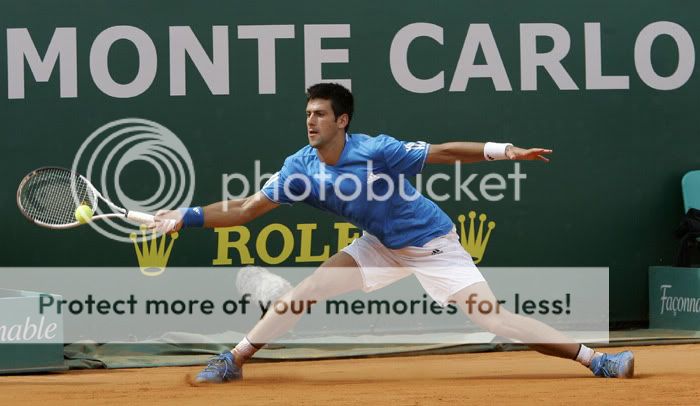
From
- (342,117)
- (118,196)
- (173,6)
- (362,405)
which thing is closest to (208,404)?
(362,405)

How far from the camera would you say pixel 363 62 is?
773 centimetres

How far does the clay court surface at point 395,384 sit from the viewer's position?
189 inches

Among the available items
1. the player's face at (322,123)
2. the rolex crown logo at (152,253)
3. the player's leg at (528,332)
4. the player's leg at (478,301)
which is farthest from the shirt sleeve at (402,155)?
the rolex crown logo at (152,253)

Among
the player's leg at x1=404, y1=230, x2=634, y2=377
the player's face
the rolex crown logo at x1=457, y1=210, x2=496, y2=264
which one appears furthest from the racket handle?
the rolex crown logo at x1=457, y1=210, x2=496, y2=264

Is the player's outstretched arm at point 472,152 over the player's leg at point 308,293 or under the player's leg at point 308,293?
over

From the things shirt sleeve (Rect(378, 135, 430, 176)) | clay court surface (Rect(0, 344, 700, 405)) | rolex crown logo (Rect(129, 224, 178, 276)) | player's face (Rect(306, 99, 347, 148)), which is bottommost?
clay court surface (Rect(0, 344, 700, 405))

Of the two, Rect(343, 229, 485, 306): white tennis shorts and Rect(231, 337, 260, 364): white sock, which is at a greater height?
Rect(343, 229, 485, 306): white tennis shorts

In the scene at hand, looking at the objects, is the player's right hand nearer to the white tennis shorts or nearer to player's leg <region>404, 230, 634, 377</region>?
the white tennis shorts

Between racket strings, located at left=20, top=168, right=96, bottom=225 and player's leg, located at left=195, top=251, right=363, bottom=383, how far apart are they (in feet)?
3.62

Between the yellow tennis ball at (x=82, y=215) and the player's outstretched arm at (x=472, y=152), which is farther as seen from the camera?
the yellow tennis ball at (x=82, y=215)

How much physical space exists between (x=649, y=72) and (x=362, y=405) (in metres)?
4.24

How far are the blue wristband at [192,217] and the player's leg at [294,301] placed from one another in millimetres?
636

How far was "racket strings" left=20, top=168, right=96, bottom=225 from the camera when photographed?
5758mm

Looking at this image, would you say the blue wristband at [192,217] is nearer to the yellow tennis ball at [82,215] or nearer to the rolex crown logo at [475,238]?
the yellow tennis ball at [82,215]
